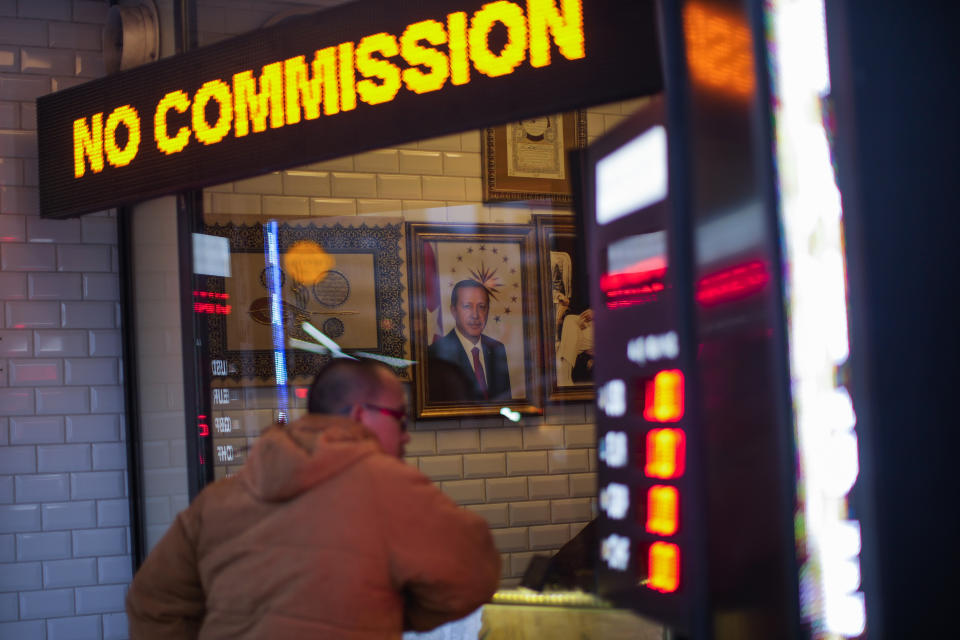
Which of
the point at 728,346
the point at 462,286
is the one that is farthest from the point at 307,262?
the point at 728,346

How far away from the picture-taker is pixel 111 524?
4301 millimetres

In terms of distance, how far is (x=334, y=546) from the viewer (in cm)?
177

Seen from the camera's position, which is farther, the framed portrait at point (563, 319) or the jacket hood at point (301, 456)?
the framed portrait at point (563, 319)

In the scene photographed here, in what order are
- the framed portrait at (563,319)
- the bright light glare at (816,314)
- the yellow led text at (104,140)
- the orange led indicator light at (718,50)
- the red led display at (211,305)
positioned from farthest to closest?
the framed portrait at (563,319), the red led display at (211,305), the yellow led text at (104,140), the orange led indicator light at (718,50), the bright light glare at (816,314)

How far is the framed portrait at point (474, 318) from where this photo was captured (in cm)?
442

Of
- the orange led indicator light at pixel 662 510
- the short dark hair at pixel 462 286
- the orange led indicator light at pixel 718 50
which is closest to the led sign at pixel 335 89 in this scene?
the orange led indicator light at pixel 718 50

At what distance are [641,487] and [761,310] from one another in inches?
22.4

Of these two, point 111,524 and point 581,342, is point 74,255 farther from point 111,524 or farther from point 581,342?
point 581,342

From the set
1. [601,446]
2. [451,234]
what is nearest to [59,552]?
[451,234]

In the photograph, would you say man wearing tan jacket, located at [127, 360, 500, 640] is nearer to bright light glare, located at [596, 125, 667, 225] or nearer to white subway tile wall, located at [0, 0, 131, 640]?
bright light glare, located at [596, 125, 667, 225]

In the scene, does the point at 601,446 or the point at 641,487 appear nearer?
the point at 641,487

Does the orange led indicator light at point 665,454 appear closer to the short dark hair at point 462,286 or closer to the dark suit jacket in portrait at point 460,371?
the dark suit jacket in portrait at point 460,371

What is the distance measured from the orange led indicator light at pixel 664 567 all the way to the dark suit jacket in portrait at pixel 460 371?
2.44 metres

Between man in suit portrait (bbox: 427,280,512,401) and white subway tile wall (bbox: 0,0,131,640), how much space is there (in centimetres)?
150
